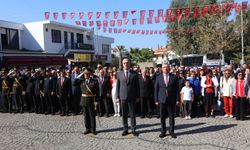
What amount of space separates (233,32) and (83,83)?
29.0m

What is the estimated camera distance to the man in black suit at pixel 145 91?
33.5ft

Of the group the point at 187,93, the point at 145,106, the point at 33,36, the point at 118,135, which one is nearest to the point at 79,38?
the point at 33,36

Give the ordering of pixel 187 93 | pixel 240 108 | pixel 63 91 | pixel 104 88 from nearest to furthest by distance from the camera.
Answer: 1. pixel 240 108
2. pixel 187 93
3. pixel 104 88
4. pixel 63 91

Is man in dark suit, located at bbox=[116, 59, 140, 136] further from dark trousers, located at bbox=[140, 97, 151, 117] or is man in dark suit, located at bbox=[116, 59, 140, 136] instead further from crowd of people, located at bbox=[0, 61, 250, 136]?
dark trousers, located at bbox=[140, 97, 151, 117]

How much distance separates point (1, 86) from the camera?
491 inches

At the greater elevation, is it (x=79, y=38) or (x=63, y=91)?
(x=79, y=38)

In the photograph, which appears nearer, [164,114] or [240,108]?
[164,114]

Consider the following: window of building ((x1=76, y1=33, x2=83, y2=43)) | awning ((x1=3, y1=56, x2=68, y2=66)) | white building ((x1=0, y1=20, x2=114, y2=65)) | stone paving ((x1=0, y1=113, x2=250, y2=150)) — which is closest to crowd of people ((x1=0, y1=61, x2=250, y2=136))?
stone paving ((x1=0, y1=113, x2=250, y2=150))

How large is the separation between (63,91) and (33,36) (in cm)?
2468

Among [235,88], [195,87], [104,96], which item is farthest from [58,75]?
[235,88]

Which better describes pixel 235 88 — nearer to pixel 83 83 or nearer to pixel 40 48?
pixel 83 83

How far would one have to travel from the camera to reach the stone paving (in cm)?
682

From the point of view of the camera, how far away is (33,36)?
110 feet

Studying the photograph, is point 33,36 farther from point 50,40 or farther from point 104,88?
point 104,88
